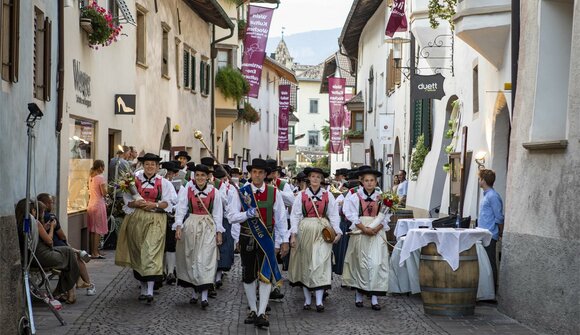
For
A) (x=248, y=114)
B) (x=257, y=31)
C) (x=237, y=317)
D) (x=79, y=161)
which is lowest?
(x=237, y=317)

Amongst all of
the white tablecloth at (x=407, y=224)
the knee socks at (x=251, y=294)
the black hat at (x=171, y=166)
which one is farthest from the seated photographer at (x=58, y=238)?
the white tablecloth at (x=407, y=224)

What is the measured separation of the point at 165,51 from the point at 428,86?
9000 millimetres

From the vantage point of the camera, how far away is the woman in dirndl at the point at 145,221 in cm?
1415

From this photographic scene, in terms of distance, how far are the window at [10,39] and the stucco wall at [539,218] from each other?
19.6ft

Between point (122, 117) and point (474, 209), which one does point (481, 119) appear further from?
point (122, 117)

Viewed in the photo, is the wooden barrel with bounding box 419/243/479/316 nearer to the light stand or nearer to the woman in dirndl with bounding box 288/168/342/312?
the woman in dirndl with bounding box 288/168/342/312

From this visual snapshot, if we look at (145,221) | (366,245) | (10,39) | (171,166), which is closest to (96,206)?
(171,166)

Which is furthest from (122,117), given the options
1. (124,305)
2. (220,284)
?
(124,305)

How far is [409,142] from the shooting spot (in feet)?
97.0

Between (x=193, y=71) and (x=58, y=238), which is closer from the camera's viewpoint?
(x=58, y=238)

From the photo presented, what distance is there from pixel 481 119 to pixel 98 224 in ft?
23.6

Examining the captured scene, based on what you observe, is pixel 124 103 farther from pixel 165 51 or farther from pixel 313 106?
pixel 313 106

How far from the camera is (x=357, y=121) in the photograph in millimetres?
48688

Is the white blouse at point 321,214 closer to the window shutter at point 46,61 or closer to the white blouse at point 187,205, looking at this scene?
the white blouse at point 187,205
